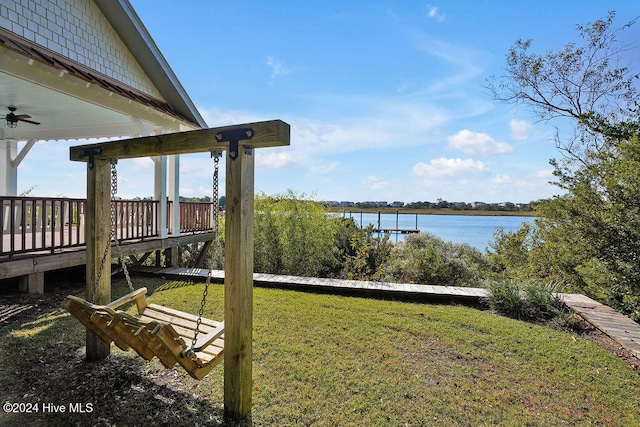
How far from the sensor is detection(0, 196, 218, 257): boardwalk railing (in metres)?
4.64

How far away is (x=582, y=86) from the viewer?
8.25m

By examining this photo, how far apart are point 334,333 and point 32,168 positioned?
1022 cm

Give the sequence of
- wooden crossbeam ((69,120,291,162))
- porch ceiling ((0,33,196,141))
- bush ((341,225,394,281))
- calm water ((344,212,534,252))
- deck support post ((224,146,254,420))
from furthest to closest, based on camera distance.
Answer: calm water ((344,212,534,252)) → bush ((341,225,394,281)) → porch ceiling ((0,33,196,141)) → deck support post ((224,146,254,420)) → wooden crossbeam ((69,120,291,162))

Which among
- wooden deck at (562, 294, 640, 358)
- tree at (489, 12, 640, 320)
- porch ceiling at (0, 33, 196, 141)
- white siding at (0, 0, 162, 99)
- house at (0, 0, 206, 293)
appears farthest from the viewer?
tree at (489, 12, 640, 320)

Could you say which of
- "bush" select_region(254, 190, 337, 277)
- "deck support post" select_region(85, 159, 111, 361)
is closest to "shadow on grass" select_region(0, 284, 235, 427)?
"deck support post" select_region(85, 159, 111, 361)

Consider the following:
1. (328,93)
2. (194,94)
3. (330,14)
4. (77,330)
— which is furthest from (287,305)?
(328,93)

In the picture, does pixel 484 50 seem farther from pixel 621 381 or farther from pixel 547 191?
pixel 621 381

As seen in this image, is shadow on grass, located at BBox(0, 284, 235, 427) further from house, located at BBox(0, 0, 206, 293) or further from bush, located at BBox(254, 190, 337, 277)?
bush, located at BBox(254, 190, 337, 277)

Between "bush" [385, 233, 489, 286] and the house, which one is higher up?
the house

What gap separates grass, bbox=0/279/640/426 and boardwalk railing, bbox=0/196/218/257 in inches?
56.0

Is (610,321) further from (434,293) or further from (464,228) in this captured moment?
(464,228)

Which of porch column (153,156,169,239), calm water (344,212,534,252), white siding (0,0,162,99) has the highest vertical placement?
white siding (0,0,162,99)

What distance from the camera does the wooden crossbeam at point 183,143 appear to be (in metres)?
2.10

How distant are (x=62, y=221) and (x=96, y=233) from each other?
9.16 feet
